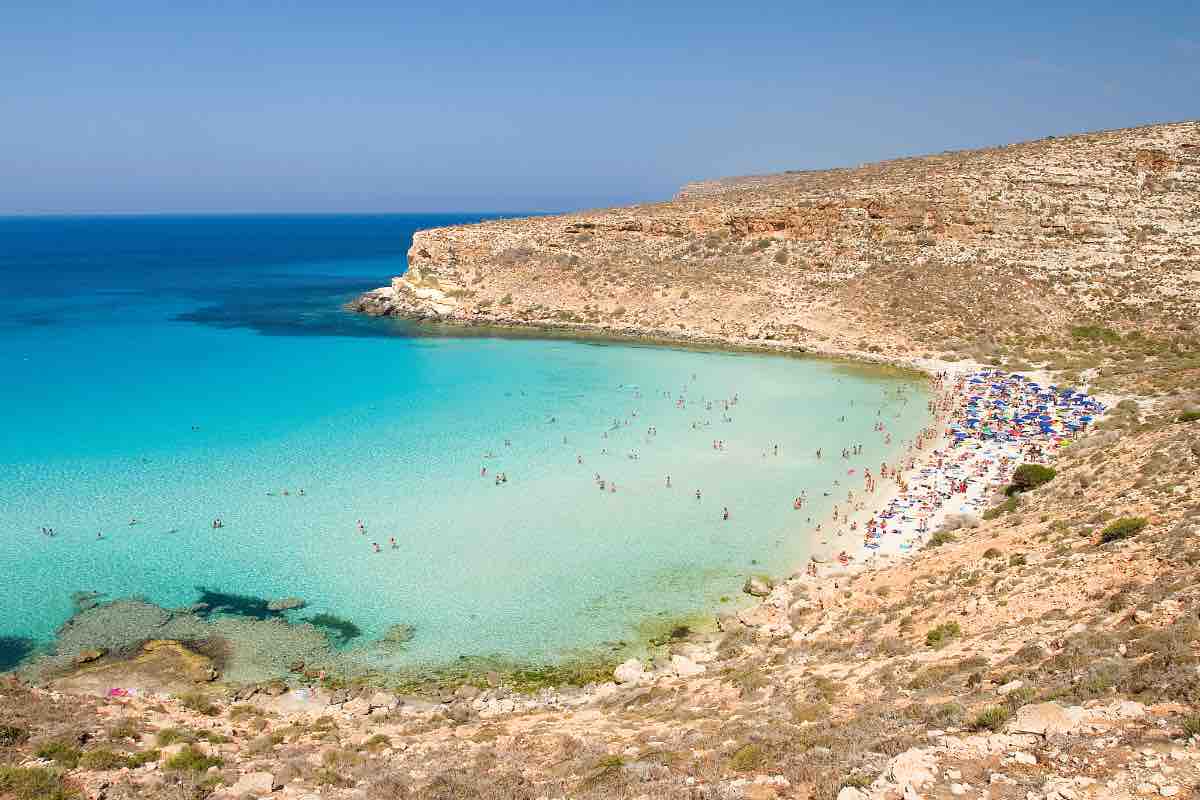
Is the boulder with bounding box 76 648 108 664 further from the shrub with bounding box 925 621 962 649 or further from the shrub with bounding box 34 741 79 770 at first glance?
the shrub with bounding box 925 621 962 649

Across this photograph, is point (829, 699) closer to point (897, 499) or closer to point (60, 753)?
point (60, 753)

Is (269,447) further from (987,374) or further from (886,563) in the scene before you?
(987,374)

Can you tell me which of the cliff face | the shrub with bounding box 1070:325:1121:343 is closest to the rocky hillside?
the shrub with bounding box 1070:325:1121:343

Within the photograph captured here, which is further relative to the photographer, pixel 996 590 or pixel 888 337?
pixel 888 337

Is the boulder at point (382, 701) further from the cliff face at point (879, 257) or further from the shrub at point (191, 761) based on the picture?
the cliff face at point (879, 257)

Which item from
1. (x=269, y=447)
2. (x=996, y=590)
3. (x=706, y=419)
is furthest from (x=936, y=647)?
(x=269, y=447)

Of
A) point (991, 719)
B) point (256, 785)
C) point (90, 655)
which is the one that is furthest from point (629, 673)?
point (90, 655)
